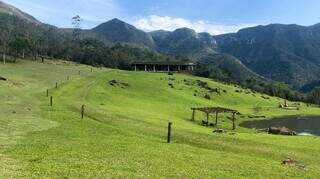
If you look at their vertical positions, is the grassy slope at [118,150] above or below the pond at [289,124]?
above

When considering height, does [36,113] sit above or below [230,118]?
above

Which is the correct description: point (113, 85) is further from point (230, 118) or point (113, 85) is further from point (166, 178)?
point (166, 178)

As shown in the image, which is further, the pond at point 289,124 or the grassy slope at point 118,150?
the pond at point 289,124

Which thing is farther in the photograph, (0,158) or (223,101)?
(223,101)

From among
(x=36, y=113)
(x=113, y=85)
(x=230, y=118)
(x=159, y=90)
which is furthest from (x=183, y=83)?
(x=36, y=113)

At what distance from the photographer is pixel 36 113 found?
62406mm

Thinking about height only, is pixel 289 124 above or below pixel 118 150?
below

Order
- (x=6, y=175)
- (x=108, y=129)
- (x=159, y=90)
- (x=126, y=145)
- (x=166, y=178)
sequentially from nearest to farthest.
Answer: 1. (x=6, y=175)
2. (x=166, y=178)
3. (x=126, y=145)
4. (x=108, y=129)
5. (x=159, y=90)

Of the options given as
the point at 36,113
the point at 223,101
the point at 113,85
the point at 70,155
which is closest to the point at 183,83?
the point at 223,101

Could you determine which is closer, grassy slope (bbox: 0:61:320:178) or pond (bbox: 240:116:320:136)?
grassy slope (bbox: 0:61:320:178)

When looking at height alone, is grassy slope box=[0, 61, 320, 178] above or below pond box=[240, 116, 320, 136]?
above

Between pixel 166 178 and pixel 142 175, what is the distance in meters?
1.57

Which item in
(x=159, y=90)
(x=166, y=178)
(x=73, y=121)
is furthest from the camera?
(x=159, y=90)

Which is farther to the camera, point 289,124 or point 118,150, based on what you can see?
point 289,124
